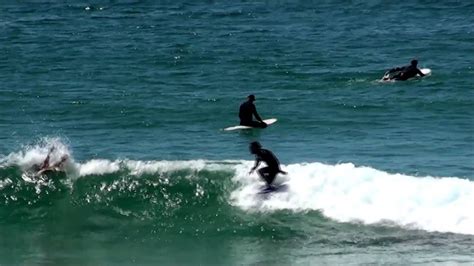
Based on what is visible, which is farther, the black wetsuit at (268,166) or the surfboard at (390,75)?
the surfboard at (390,75)

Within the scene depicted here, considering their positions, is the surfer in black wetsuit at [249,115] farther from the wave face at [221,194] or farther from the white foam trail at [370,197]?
the white foam trail at [370,197]

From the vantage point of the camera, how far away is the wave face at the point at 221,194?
22703 millimetres

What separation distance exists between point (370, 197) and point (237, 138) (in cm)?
746

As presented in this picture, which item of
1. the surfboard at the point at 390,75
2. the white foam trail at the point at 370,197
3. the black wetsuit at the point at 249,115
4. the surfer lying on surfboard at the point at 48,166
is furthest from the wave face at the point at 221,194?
the surfboard at the point at 390,75

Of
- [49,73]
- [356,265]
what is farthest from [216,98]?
[356,265]

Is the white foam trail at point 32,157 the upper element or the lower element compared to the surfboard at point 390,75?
lower

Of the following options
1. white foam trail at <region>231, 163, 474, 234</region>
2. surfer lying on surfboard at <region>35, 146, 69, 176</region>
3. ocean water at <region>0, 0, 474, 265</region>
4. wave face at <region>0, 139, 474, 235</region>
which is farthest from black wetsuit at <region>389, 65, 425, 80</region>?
surfer lying on surfboard at <region>35, 146, 69, 176</region>

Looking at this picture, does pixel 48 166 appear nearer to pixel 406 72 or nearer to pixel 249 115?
pixel 249 115

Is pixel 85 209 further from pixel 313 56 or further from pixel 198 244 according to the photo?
pixel 313 56

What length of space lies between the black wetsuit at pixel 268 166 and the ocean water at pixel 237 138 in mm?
268

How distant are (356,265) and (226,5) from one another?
3745 centimetres

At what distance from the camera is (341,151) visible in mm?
27797

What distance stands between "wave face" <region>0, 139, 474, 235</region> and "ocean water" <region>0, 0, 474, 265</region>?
0.14ft

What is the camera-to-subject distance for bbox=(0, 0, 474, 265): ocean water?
22.1 m
